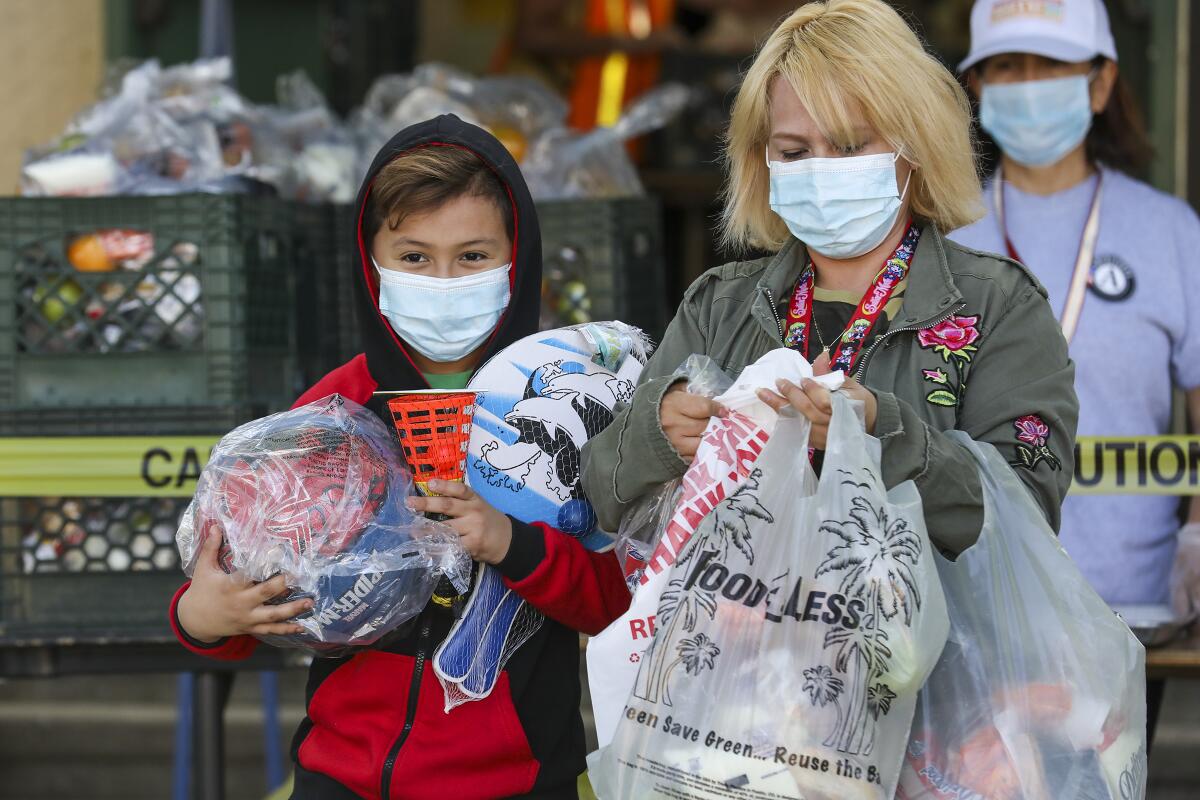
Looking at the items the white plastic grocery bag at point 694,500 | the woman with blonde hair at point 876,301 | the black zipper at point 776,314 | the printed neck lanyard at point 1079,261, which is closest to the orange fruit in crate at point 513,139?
the printed neck lanyard at point 1079,261

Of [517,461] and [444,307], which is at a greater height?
[444,307]

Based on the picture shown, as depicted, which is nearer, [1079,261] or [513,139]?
[1079,261]

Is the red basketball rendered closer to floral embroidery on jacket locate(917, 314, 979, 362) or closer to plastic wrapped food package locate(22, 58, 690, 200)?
floral embroidery on jacket locate(917, 314, 979, 362)

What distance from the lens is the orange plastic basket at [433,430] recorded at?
218 cm

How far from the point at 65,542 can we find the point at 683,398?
176 centimetres

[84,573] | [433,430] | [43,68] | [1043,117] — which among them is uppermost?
[43,68]

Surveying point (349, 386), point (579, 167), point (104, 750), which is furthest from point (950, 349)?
point (104, 750)

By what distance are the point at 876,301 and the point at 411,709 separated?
0.92 m

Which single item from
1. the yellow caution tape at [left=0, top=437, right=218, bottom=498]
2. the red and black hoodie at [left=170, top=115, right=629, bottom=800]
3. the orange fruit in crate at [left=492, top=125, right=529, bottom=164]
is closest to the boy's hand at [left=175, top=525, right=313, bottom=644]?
the red and black hoodie at [left=170, top=115, right=629, bottom=800]

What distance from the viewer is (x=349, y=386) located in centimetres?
252

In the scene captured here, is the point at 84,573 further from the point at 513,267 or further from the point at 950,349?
the point at 950,349

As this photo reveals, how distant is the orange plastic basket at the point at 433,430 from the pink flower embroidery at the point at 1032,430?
0.78 m

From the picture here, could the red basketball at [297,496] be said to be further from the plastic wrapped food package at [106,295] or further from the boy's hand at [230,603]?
the plastic wrapped food package at [106,295]

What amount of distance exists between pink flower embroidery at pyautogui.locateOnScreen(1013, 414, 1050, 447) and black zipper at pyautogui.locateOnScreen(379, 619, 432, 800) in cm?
93
